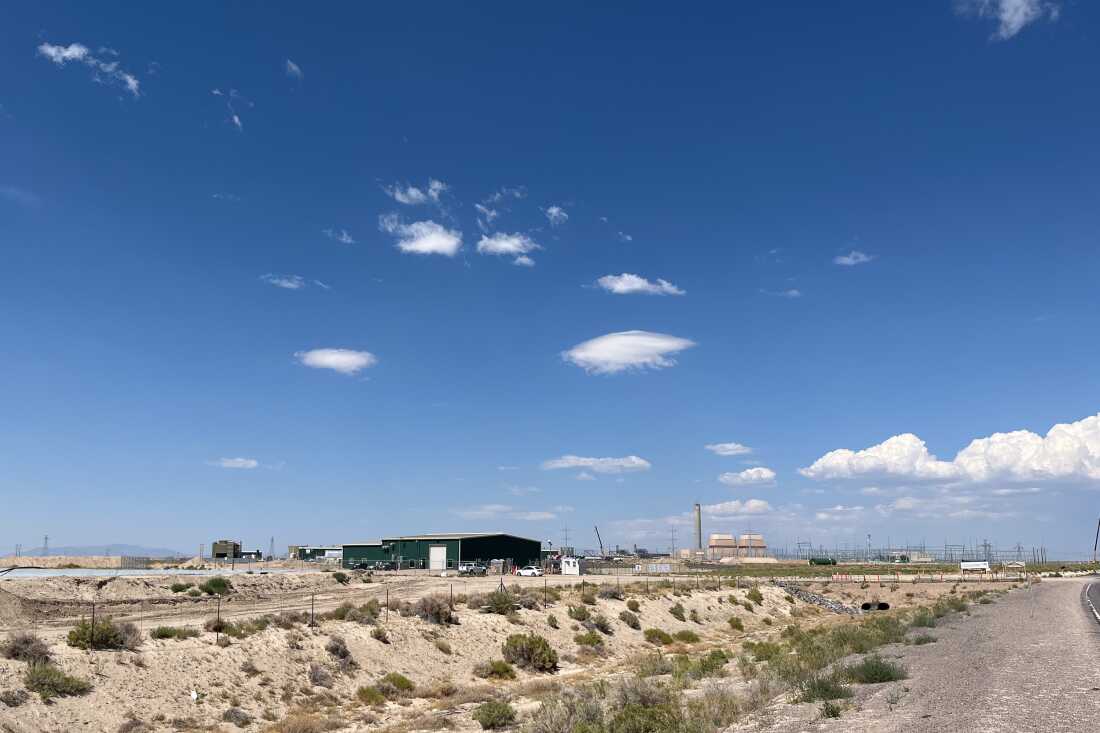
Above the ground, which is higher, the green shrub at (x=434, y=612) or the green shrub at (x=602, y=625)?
the green shrub at (x=434, y=612)

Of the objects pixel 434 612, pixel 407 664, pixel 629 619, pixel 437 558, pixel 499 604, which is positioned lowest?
pixel 629 619

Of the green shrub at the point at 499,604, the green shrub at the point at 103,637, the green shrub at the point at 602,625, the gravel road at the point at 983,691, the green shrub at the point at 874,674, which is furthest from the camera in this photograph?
the green shrub at the point at 602,625

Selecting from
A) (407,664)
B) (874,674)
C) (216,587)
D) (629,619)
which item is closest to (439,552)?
(216,587)

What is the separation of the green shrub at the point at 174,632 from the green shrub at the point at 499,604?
60.2 feet

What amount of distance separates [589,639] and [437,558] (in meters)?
62.5

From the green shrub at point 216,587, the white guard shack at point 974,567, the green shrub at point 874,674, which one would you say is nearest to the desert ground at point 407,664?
the green shrub at point 874,674

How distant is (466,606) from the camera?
160 ft

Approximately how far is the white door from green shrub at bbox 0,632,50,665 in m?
78.3

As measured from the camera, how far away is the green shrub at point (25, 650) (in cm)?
2681

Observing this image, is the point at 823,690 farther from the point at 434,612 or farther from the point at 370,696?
the point at 434,612

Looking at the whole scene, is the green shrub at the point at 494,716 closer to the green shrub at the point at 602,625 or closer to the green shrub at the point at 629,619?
the green shrub at the point at 602,625

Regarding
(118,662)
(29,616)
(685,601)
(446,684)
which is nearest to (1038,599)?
(685,601)

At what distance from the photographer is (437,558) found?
106 meters

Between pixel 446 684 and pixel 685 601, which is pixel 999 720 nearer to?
pixel 446 684
